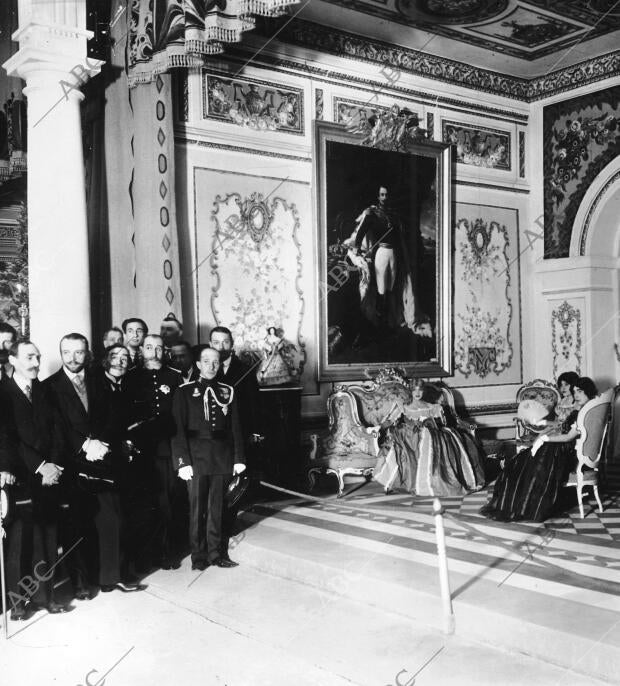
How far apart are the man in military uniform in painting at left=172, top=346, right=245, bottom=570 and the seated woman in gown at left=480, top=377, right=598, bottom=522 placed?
6.69ft

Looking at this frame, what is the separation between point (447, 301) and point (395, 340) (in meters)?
0.88

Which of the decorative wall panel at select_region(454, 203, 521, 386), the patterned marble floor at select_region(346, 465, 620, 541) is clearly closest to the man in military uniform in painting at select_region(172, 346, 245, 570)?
the patterned marble floor at select_region(346, 465, 620, 541)

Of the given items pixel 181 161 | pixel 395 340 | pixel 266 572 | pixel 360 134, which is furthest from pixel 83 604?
pixel 360 134

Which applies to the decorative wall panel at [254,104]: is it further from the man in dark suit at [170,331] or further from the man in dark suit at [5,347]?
the man in dark suit at [5,347]

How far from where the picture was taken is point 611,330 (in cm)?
910

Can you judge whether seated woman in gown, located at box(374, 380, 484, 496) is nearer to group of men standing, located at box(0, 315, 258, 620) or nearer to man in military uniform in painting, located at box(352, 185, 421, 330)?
man in military uniform in painting, located at box(352, 185, 421, 330)

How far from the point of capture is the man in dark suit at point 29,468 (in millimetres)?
4277

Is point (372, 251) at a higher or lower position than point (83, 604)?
higher

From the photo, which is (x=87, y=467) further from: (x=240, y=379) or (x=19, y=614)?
(x=240, y=379)

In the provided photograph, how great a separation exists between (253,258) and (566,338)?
13.3 feet

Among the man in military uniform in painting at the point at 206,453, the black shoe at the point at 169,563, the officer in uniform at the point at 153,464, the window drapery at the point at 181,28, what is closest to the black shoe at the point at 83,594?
the officer in uniform at the point at 153,464

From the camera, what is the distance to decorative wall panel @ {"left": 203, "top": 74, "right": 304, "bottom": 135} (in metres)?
7.03

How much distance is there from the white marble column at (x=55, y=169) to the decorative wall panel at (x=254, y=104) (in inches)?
61.1

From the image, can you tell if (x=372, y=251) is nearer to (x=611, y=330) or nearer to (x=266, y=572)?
(x=611, y=330)
